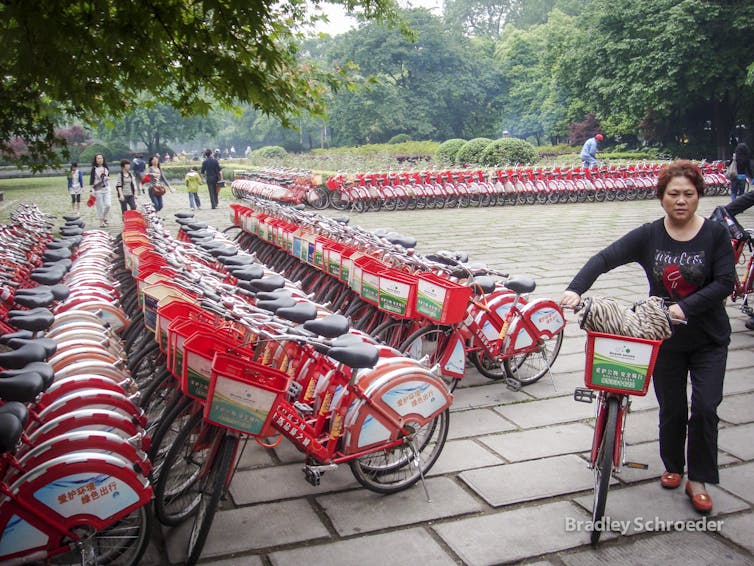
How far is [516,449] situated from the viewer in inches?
152

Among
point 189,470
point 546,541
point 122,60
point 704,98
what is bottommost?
point 546,541

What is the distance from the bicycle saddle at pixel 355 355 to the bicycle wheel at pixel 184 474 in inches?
25.0

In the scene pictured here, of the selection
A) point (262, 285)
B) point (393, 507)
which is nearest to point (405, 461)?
point (393, 507)

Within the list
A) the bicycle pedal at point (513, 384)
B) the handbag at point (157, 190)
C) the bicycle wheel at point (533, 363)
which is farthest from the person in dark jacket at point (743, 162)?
the bicycle pedal at point (513, 384)

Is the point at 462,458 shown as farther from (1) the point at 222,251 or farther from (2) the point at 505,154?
(2) the point at 505,154

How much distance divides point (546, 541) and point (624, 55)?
27.7m

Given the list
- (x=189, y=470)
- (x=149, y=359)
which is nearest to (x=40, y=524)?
(x=189, y=470)

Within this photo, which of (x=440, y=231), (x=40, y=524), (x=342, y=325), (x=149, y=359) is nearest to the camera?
(x=40, y=524)

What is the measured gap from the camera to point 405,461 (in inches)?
138

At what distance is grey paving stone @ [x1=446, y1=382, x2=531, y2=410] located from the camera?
179 inches

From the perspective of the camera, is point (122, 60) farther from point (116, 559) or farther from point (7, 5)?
point (116, 559)

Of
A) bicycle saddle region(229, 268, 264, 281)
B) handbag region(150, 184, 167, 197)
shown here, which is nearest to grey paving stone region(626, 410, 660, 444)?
bicycle saddle region(229, 268, 264, 281)

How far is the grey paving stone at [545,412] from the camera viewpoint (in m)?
4.25

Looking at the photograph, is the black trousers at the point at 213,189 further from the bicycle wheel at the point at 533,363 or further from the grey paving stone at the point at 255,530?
the grey paving stone at the point at 255,530
